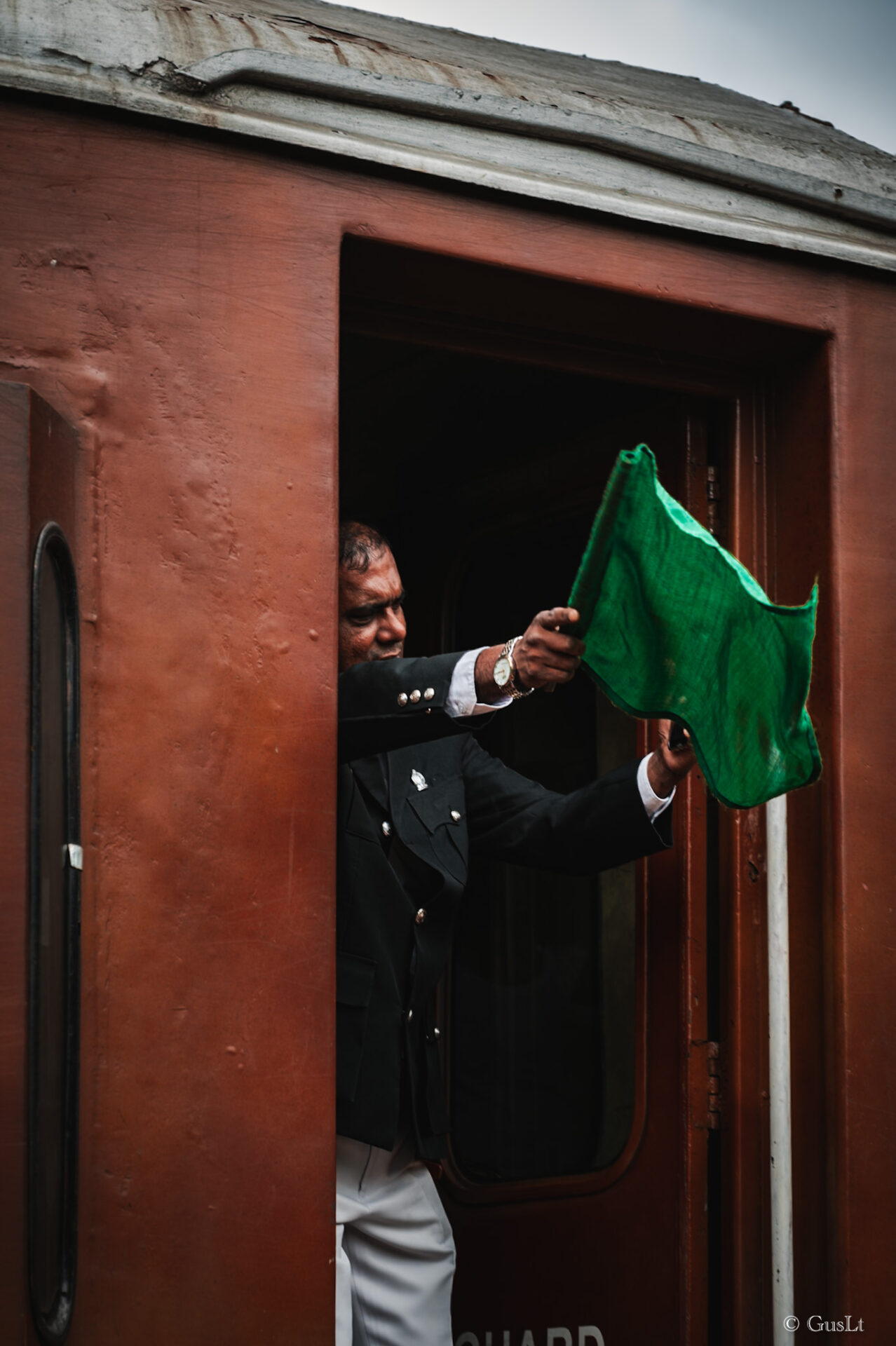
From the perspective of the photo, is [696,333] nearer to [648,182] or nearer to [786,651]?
[648,182]

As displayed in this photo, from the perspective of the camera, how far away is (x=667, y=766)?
8.38 ft

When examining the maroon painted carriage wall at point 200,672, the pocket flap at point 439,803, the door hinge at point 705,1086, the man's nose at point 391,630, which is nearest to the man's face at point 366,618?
the man's nose at point 391,630

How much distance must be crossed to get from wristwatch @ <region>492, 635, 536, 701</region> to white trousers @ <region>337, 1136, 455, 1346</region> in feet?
3.39

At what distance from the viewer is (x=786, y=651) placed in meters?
2.04

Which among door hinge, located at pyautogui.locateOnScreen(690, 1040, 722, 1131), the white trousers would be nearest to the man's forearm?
the white trousers

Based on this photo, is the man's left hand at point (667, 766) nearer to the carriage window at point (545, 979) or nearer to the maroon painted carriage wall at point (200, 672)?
the carriage window at point (545, 979)

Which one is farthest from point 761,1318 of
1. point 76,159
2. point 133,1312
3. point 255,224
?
point 76,159

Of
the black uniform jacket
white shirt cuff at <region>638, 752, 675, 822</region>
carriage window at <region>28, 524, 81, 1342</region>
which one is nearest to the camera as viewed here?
carriage window at <region>28, 524, 81, 1342</region>

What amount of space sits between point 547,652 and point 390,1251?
1367 millimetres

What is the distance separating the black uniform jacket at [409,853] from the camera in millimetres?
2377

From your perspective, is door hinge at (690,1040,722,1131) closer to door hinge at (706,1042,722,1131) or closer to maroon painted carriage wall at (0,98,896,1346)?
door hinge at (706,1042,722,1131)

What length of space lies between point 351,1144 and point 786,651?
52.0 inches

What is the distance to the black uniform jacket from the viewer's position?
238cm

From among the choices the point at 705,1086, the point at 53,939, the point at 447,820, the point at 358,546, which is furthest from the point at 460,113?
the point at 705,1086
